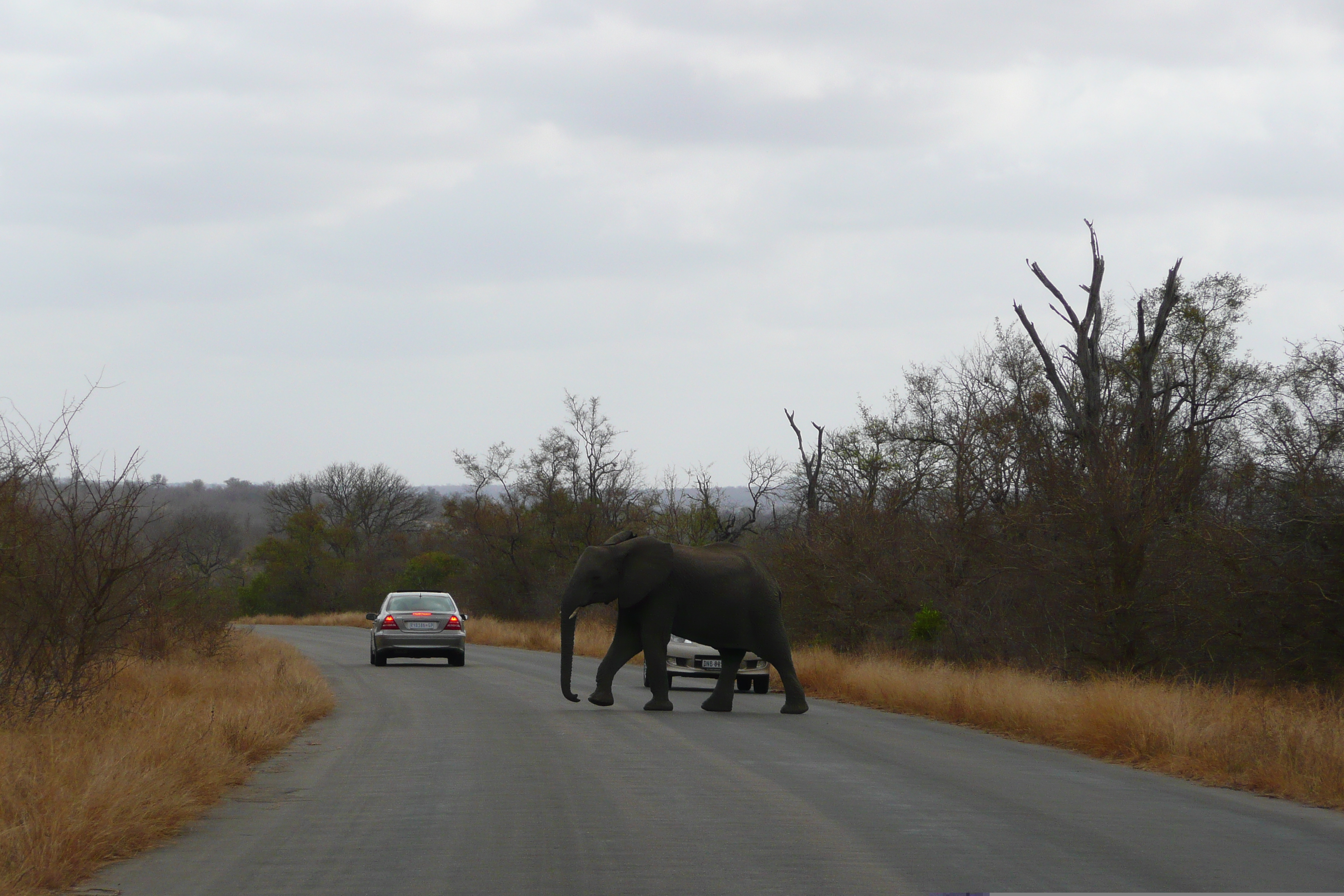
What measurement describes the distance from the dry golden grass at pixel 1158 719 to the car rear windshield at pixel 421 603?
10790mm

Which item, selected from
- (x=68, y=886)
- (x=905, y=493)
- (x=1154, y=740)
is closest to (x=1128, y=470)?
(x=1154, y=740)

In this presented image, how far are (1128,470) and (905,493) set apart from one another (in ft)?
51.6

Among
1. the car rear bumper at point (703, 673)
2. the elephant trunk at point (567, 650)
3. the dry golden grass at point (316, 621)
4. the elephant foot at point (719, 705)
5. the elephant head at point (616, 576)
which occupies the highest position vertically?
the elephant head at point (616, 576)

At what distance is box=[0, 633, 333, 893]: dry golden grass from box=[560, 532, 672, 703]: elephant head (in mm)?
3489

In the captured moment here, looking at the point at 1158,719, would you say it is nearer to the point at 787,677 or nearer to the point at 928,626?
the point at 787,677

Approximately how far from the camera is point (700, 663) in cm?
2328

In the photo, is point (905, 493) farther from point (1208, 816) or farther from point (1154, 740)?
point (1208, 816)

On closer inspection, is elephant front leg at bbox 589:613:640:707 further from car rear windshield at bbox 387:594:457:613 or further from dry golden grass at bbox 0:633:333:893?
car rear windshield at bbox 387:594:457:613

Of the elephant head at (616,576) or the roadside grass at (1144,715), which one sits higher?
the elephant head at (616,576)

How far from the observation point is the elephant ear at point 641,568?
18875 millimetres

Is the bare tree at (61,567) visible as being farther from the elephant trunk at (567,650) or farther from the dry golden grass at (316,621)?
the dry golden grass at (316,621)

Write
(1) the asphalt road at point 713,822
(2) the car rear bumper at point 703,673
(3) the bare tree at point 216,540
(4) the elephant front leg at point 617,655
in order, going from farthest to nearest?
(3) the bare tree at point 216,540
(2) the car rear bumper at point 703,673
(4) the elephant front leg at point 617,655
(1) the asphalt road at point 713,822

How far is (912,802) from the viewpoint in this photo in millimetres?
10320

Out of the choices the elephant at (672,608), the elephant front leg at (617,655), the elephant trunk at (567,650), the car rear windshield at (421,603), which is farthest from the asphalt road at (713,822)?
the car rear windshield at (421,603)
